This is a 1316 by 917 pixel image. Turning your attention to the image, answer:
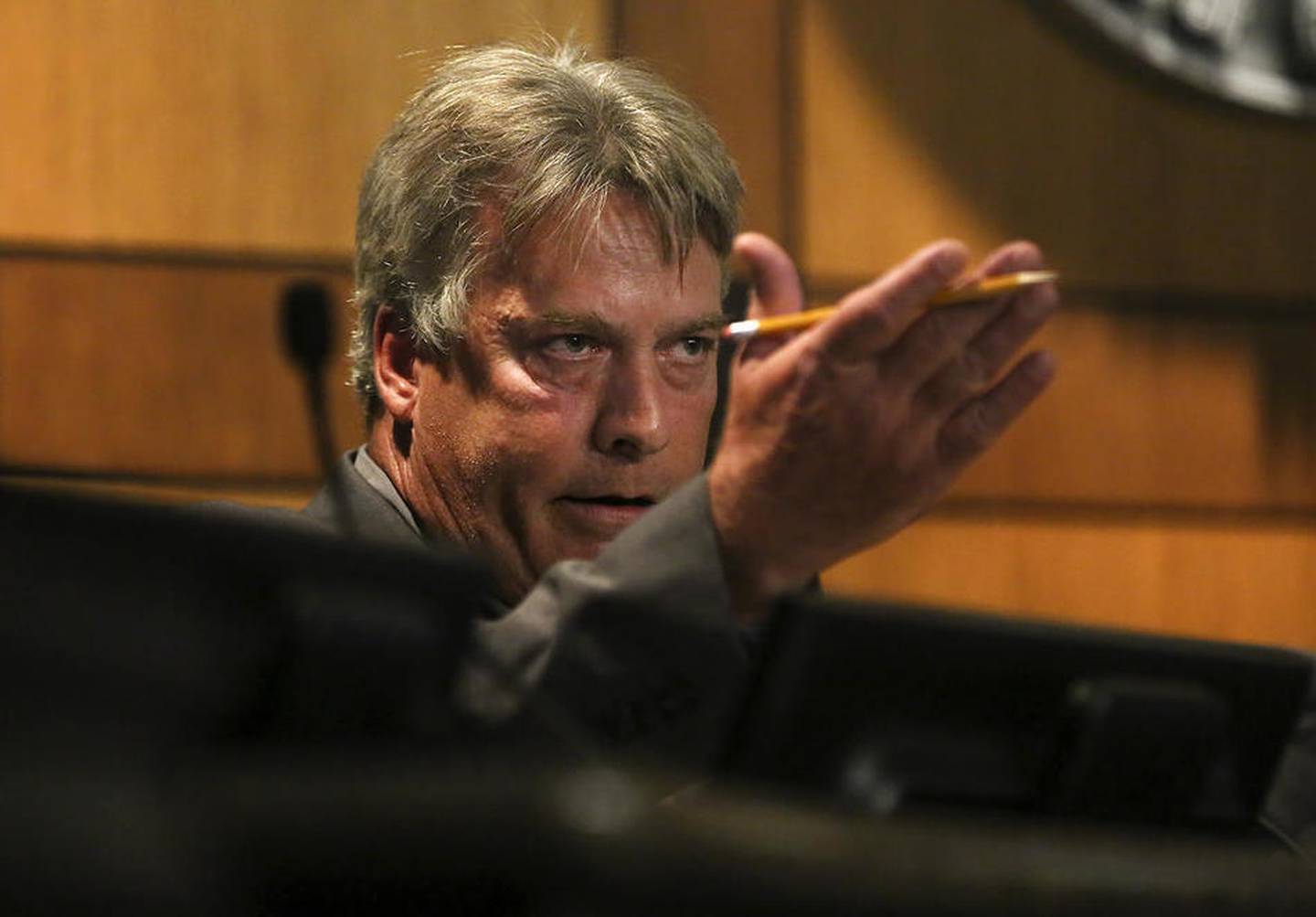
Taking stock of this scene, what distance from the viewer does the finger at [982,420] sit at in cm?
90

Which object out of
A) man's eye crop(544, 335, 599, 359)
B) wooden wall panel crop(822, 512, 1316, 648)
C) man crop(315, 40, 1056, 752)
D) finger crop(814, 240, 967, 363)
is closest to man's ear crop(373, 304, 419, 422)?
man crop(315, 40, 1056, 752)

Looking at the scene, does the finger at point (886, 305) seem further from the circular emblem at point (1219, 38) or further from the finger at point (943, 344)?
the circular emblem at point (1219, 38)

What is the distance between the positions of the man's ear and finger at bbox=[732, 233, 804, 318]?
91 cm

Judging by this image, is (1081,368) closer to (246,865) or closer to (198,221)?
(198,221)

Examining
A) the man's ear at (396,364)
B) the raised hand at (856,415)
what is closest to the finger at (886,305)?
the raised hand at (856,415)

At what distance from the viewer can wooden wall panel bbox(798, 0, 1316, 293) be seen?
355cm

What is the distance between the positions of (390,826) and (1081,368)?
3347 millimetres

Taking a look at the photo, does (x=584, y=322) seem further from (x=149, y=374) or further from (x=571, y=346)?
(x=149, y=374)

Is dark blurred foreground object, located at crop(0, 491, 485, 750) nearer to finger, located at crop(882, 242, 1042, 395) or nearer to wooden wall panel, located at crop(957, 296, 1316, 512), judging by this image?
finger, located at crop(882, 242, 1042, 395)

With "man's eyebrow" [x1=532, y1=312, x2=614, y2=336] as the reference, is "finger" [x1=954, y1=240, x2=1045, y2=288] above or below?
above

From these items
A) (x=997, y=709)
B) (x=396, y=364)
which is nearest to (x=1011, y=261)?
(x=997, y=709)

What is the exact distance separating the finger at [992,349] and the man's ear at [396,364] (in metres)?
1.00

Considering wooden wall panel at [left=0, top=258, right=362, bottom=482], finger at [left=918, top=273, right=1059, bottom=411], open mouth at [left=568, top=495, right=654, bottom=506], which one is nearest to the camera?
finger at [left=918, top=273, right=1059, bottom=411]

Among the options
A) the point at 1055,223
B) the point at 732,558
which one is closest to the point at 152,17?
the point at 1055,223
